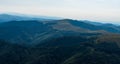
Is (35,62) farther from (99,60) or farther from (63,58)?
(99,60)

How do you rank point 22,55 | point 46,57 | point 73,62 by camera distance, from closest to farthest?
1. point 73,62
2. point 46,57
3. point 22,55

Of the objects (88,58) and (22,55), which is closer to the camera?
(88,58)

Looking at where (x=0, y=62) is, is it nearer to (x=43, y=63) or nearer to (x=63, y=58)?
(x=43, y=63)

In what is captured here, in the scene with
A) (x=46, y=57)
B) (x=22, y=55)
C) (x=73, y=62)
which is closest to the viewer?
(x=73, y=62)

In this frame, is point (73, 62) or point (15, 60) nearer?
point (73, 62)

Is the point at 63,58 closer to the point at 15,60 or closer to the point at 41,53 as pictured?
the point at 41,53

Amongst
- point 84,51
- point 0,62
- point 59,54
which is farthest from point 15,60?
point 84,51

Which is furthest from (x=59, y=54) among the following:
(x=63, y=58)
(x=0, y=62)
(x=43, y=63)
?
(x=0, y=62)

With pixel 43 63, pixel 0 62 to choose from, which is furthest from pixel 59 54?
pixel 0 62
